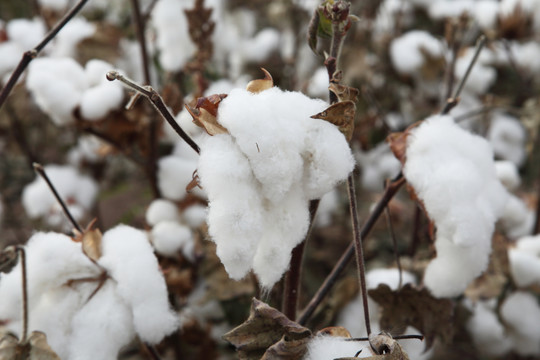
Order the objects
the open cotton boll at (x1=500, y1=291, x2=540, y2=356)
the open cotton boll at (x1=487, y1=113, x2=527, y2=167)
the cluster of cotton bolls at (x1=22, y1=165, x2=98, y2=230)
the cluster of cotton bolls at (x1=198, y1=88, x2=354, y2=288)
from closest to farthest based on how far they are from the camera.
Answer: the cluster of cotton bolls at (x1=198, y1=88, x2=354, y2=288), the open cotton boll at (x1=500, y1=291, x2=540, y2=356), the cluster of cotton bolls at (x1=22, y1=165, x2=98, y2=230), the open cotton boll at (x1=487, y1=113, x2=527, y2=167)

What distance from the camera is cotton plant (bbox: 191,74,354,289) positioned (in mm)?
589

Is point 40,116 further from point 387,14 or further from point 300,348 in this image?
point 300,348

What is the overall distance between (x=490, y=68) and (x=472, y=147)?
1489 mm

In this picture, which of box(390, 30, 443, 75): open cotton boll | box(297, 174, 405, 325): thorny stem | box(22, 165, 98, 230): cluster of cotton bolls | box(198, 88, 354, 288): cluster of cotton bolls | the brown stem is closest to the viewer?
box(198, 88, 354, 288): cluster of cotton bolls

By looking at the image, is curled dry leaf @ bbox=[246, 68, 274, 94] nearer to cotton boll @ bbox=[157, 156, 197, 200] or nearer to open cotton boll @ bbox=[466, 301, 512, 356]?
cotton boll @ bbox=[157, 156, 197, 200]

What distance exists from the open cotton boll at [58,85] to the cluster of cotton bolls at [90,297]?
0.38m

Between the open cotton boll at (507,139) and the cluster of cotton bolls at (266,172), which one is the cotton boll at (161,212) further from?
the open cotton boll at (507,139)

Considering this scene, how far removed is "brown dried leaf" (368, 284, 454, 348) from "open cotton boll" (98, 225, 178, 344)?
0.34 m

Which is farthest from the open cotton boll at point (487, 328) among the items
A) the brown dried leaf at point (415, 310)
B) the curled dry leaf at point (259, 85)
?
the curled dry leaf at point (259, 85)

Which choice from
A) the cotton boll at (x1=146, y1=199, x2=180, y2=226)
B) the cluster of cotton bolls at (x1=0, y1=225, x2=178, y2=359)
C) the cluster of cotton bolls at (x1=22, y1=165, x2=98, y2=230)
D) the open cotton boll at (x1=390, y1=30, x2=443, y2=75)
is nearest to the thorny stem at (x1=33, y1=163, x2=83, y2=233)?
the cluster of cotton bolls at (x1=0, y1=225, x2=178, y2=359)

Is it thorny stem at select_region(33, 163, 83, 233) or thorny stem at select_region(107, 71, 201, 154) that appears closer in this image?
thorny stem at select_region(107, 71, 201, 154)

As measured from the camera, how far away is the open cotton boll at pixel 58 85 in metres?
1.08

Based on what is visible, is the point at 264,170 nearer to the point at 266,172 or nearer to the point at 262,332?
the point at 266,172

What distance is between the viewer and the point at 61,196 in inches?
67.6
